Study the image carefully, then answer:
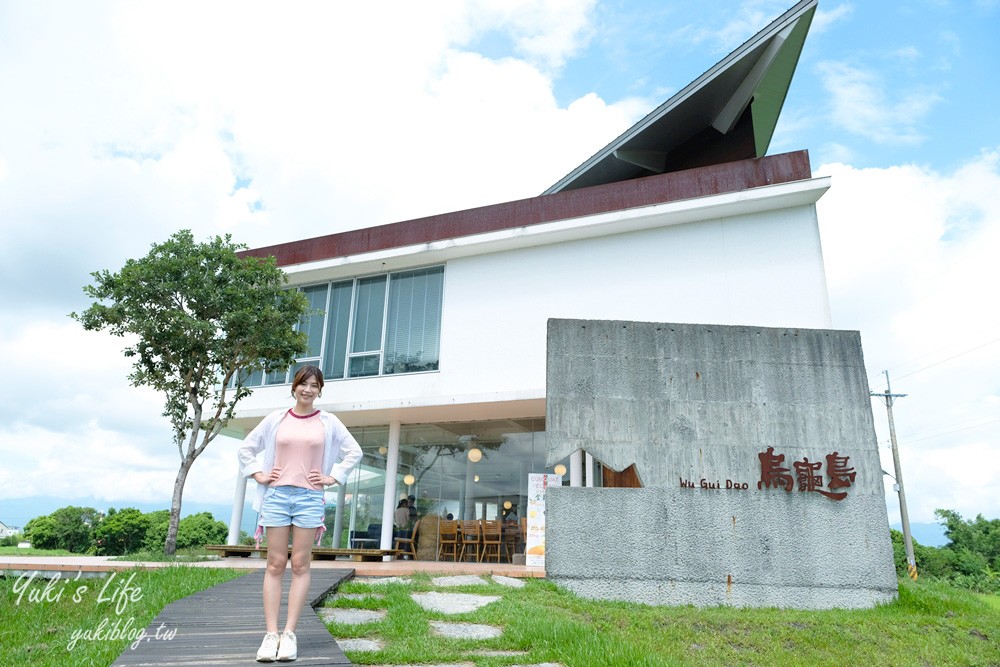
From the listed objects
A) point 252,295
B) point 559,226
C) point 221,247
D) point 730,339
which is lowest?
point 730,339

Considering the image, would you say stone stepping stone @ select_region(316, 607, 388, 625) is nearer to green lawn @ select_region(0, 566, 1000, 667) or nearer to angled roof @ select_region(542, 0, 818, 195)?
green lawn @ select_region(0, 566, 1000, 667)

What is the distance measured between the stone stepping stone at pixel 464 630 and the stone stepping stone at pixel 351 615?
1.42 feet

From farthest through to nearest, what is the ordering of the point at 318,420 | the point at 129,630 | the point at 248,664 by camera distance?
the point at 129,630
the point at 318,420
the point at 248,664

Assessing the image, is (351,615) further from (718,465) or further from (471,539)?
(471,539)

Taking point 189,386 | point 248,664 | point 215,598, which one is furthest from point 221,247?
point 248,664

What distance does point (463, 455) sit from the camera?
13.2 m

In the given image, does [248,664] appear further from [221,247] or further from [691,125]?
[691,125]

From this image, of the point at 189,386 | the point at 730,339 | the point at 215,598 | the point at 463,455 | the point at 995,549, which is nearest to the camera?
the point at 215,598

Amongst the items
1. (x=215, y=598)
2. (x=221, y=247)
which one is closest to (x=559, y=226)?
(x=221, y=247)

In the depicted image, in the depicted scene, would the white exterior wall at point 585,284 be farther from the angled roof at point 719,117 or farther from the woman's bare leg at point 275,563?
the woman's bare leg at point 275,563

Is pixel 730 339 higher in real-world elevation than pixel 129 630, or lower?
higher

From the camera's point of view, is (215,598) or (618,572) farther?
(618,572)

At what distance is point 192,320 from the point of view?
10.4 metres

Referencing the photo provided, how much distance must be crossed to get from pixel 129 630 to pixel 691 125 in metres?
13.3
